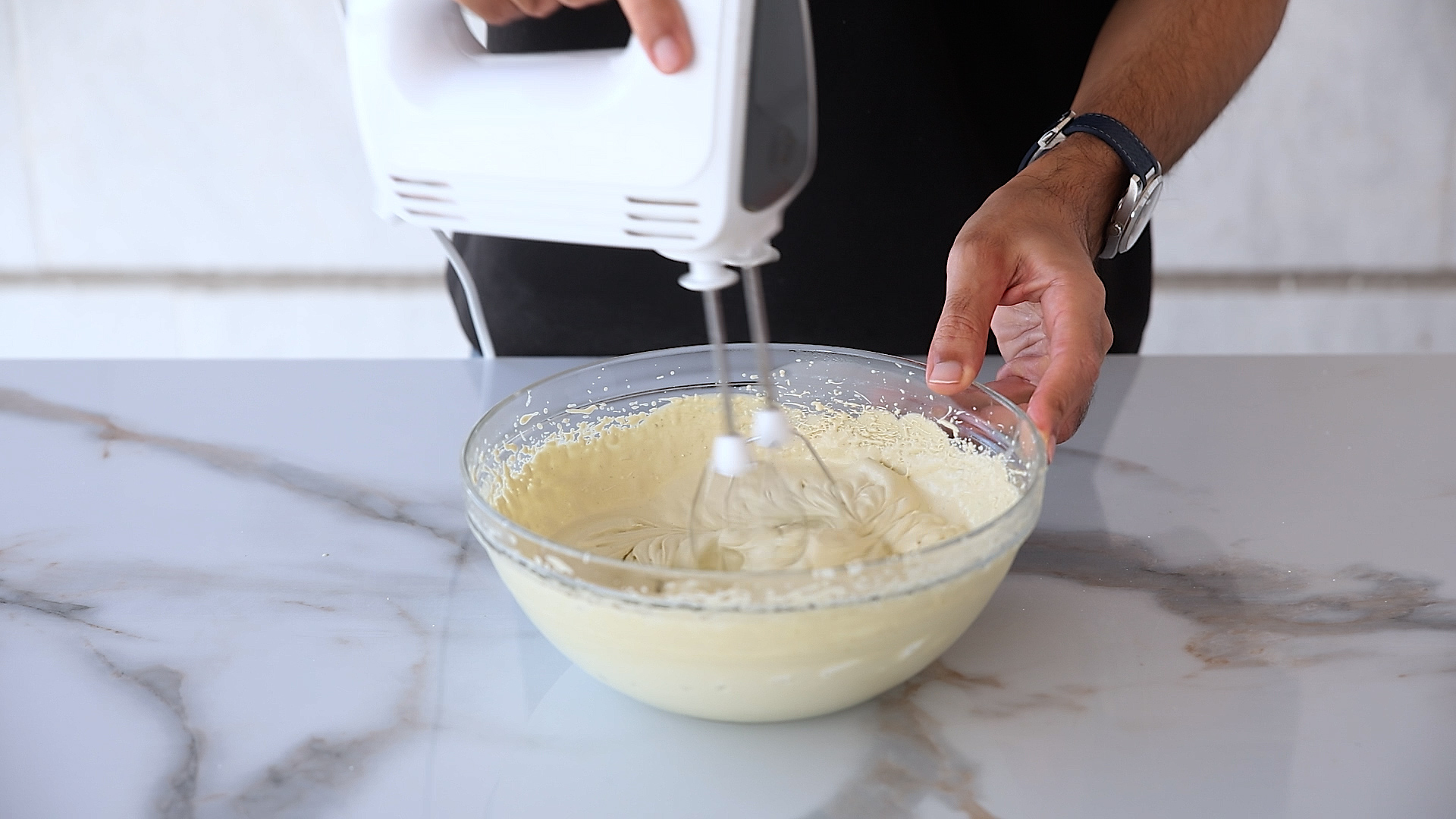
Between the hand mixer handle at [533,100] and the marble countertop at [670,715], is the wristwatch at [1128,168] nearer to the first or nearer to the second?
the marble countertop at [670,715]

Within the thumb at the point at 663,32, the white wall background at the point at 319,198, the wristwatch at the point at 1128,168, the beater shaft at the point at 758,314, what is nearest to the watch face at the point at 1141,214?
the wristwatch at the point at 1128,168

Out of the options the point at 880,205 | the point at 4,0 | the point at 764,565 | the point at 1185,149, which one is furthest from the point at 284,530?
the point at 4,0

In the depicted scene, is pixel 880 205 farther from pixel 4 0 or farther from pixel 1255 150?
pixel 4 0

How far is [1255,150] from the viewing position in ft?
7.95

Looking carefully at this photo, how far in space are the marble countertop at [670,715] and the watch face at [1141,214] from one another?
172mm

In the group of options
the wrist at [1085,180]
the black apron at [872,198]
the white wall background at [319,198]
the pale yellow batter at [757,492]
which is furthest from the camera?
the white wall background at [319,198]

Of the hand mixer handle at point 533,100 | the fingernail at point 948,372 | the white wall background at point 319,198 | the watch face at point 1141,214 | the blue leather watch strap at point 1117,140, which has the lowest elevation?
the white wall background at point 319,198

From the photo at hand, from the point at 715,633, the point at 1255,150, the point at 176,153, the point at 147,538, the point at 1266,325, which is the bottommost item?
the point at 1266,325

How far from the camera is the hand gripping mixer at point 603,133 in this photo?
0.56 m

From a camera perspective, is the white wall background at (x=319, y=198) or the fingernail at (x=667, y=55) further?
the white wall background at (x=319, y=198)

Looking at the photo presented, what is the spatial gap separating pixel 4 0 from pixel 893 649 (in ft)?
8.75

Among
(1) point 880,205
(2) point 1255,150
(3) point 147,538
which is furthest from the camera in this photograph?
(2) point 1255,150

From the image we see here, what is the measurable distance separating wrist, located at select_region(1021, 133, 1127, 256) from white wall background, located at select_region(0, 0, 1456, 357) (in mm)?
1501

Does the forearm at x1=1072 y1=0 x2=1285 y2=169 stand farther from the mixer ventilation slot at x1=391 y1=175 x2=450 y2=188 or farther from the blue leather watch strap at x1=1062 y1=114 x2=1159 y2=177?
the mixer ventilation slot at x1=391 y1=175 x2=450 y2=188
